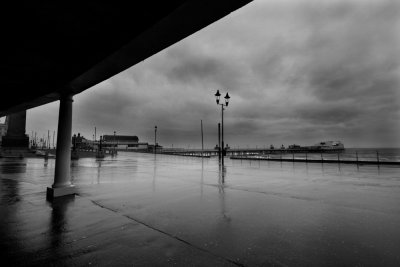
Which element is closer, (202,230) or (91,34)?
(202,230)

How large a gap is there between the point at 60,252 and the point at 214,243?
247cm

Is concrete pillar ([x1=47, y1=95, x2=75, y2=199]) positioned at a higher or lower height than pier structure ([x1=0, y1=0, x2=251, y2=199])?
lower

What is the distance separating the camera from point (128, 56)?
505 centimetres

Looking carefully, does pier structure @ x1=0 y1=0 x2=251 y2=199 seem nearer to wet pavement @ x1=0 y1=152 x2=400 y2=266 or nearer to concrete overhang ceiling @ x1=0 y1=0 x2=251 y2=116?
concrete overhang ceiling @ x1=0 y1=0 x2=251 y2=116

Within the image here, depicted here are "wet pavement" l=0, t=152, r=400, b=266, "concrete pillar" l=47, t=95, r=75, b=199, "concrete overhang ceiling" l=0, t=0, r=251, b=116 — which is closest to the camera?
"wet pavement" l=0, t=152, r=400, b=266

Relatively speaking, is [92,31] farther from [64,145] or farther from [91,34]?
[64,145]

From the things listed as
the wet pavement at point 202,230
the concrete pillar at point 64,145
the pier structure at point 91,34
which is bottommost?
Result: the wet pavement at point 202,230

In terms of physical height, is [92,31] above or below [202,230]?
above

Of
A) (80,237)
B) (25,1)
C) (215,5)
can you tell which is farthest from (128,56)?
(80,237)

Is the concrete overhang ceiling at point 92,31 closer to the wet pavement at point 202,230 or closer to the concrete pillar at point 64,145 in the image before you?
the concrete pillar at point 64,145

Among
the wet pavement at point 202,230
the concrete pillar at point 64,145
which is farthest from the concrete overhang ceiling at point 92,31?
the wet pavement at point 202,230

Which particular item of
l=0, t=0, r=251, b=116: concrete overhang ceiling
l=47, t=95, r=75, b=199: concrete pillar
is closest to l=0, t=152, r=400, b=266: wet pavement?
l=47, t=95, r=75, b=199: concrete pillar

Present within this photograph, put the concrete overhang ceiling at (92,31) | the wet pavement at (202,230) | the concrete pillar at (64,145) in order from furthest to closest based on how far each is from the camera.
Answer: the concrete pillar at (64,145) → the concrete overhang ceiling at (92,31) → the wet pavement at (202,230)

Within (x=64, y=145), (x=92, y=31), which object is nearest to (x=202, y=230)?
(x=92, y=31)
